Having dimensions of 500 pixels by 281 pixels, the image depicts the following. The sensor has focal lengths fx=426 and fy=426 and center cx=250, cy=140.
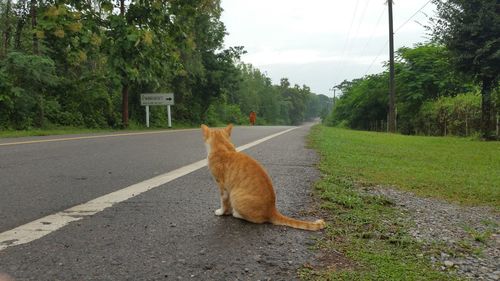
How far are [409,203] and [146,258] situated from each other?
2.95m

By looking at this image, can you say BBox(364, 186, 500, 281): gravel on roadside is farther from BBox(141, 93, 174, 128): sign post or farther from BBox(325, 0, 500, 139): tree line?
BBox(141, 93, 174, 128): sign post

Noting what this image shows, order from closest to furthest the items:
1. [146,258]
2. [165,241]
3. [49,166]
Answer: [146,258] → [165,241] → [49,166]

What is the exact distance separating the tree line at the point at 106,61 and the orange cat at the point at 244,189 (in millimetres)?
3296

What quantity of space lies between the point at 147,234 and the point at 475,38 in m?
16.7

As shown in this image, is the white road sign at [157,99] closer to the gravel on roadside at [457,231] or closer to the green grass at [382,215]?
the green grass at [382,215]

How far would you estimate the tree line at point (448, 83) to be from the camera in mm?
15727

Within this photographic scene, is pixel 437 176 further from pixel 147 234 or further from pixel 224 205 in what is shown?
pixel 147 234

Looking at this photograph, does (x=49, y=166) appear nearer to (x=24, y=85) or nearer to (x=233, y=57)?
(x=24, y=85)

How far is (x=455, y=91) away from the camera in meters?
29.2

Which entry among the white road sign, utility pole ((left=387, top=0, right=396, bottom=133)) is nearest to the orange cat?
the white road sign

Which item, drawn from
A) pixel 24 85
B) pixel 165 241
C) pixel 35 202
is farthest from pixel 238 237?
pixel 24 85

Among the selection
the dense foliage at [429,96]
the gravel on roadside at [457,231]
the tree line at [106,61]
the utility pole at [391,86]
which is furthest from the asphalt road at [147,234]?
the utility pole at [391,86]

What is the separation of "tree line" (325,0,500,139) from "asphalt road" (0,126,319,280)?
1326 centimetres

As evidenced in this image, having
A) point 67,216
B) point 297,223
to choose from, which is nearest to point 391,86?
point 297,223
